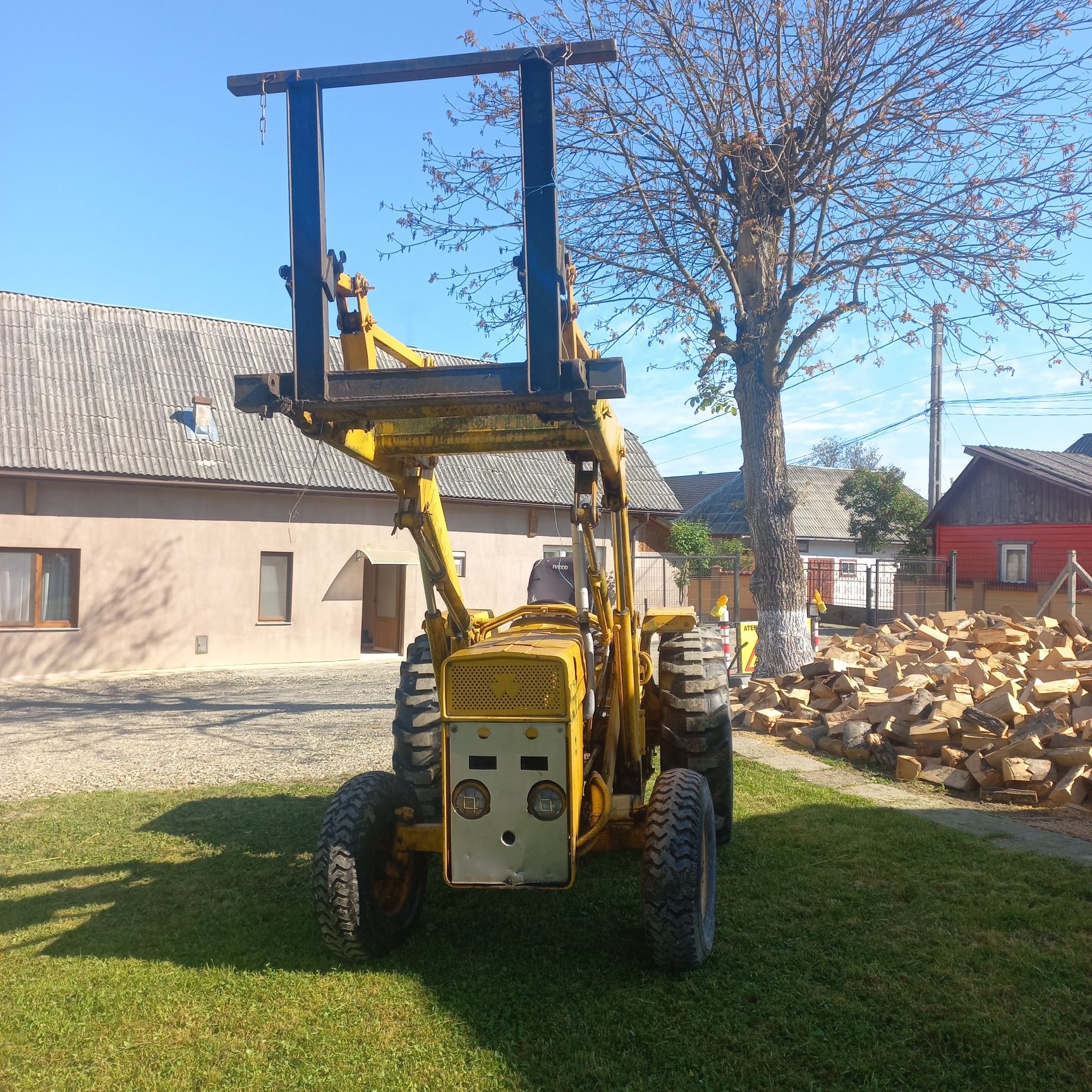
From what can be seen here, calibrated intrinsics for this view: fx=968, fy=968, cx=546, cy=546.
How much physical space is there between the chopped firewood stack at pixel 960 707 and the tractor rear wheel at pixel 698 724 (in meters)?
2.81

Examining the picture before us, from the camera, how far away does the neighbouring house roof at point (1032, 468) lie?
23.9 metres

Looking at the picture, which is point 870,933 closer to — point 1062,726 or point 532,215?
point 532,215

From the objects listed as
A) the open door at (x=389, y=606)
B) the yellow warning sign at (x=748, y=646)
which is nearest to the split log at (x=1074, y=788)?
the yellow warning sign at (x=748, y=646)

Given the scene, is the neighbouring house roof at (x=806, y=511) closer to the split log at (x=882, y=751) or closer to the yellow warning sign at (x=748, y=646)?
the yellow warning sign at (x=748, y=646)

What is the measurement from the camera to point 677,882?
4113 mm

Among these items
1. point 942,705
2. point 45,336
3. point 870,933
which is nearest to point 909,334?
point 942,705

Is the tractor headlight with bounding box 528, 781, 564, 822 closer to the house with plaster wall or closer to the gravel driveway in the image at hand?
the gravel driveway

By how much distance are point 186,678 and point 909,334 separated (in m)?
12.0

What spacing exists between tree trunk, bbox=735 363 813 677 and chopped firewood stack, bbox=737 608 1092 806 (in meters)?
0.62

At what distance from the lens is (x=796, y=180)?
39.3ft

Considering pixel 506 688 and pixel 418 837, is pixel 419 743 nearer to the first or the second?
pixel 418 837

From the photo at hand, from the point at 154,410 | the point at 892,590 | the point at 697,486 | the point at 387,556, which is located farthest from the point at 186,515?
the point at 697,486

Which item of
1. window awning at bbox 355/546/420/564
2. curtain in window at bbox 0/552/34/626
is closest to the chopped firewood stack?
window awning at bbox 355/546/420/564

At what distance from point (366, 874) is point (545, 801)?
919mm
